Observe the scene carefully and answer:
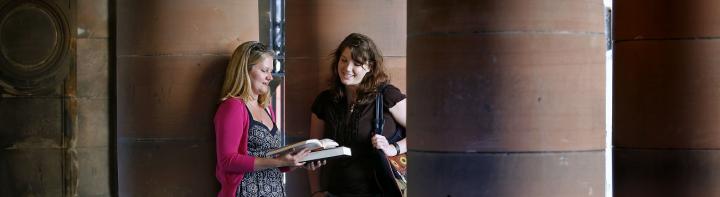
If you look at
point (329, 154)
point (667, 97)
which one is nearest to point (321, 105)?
point (329, 154)

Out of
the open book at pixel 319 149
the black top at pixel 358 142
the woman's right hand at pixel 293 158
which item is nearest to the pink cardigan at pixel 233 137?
the woman's right hand at pixel 293 158

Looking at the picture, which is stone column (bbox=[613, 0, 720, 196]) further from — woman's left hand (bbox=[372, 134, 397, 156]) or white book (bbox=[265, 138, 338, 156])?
white book (bbox=[265, 138, 338, 156])

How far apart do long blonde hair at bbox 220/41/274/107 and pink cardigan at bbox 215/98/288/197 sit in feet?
0.29

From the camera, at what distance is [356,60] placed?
9578 millimetres

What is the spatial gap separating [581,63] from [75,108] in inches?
363

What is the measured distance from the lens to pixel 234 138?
9.24 meters

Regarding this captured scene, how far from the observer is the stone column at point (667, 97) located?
1204cm

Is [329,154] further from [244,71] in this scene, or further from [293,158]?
[244,71]

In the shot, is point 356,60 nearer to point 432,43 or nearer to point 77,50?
point 432,43

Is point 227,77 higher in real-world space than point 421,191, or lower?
higher

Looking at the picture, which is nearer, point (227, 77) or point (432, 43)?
point (432, 43)

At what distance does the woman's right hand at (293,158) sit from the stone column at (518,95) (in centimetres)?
129

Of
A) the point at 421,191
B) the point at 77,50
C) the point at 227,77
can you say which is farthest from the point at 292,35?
the point at 421,191

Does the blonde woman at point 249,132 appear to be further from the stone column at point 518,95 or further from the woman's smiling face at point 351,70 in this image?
the stone column at point 518,95
